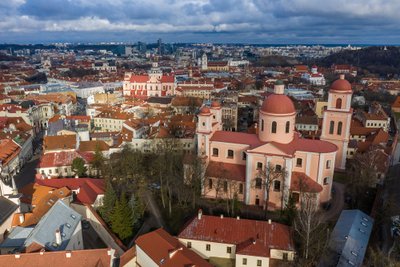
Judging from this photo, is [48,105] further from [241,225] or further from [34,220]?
[241,225]

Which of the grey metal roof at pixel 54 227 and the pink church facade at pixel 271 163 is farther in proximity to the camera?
the pink church facade at pixel 271 163

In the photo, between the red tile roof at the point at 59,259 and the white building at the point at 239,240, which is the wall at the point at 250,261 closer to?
the white building at the point at 239,240

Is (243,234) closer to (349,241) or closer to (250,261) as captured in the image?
(250,261)

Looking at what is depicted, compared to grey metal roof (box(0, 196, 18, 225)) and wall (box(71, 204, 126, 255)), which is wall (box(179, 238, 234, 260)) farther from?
grey metal roof (box(0, 196, 18, 225))

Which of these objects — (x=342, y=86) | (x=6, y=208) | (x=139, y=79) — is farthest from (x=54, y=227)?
(x=139, y=79)

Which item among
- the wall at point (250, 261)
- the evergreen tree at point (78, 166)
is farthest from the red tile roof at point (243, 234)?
the evergreen tree at point (78, 166)

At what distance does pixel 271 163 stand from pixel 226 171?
224 inches

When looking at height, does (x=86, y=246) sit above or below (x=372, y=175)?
below

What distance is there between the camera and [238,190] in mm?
41125

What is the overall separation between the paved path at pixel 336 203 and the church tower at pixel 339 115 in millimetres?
5962

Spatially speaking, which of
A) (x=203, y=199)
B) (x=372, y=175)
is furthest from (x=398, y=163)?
(x=203, y=199)

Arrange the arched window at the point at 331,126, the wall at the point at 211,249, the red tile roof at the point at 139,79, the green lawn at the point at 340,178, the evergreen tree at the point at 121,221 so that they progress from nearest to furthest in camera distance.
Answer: the wall at the point at 211,249 < the evergreen tree at the point at 121,221 < the green lawn at the point at 340,178 < the arched window at the point at 331,126 < the red tile roof at the point at 139,79

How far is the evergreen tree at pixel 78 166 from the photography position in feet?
155

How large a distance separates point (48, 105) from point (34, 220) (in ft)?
204
